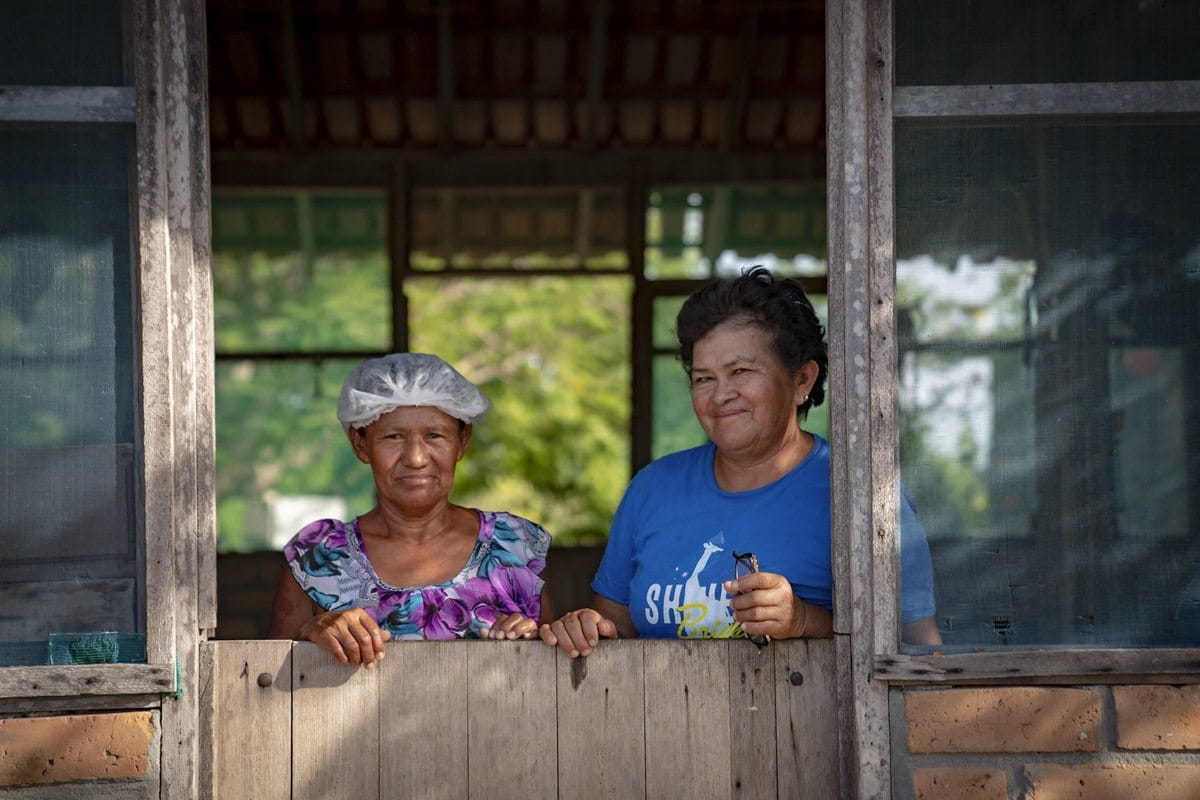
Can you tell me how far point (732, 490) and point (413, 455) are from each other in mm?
803


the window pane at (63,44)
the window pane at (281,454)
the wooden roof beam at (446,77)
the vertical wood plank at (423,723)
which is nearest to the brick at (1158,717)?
the vertical wood plank at (423,723)

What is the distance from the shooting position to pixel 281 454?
30.2ft

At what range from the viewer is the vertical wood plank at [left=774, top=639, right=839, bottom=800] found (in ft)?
→ 9.57

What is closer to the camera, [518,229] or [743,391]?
[743,391]

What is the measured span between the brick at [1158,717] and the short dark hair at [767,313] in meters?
1.09

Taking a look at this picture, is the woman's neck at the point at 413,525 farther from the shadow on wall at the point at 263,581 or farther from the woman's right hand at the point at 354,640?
the shadow on wall at the point at 263,581

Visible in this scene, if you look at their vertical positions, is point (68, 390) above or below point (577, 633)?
above

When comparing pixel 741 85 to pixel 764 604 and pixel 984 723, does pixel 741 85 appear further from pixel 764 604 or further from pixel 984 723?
pixel 984 723

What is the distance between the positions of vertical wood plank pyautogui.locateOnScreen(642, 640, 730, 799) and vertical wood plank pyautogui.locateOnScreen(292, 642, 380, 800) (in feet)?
1.93

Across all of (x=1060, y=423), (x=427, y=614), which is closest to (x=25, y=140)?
(x=427, y=614)

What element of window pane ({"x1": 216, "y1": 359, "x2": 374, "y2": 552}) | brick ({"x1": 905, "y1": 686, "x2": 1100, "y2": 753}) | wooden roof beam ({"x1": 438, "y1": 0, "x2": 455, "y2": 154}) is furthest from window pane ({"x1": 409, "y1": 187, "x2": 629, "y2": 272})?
brick ({"x1": 905, "y1": 686, "x2": 1100, "y2": 753})

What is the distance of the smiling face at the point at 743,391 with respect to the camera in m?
3.37

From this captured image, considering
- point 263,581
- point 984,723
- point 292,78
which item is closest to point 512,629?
point 984,723

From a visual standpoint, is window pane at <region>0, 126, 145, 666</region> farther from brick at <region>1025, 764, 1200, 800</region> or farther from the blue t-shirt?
brick at <region>1025, 764, 1200, 800</region>
